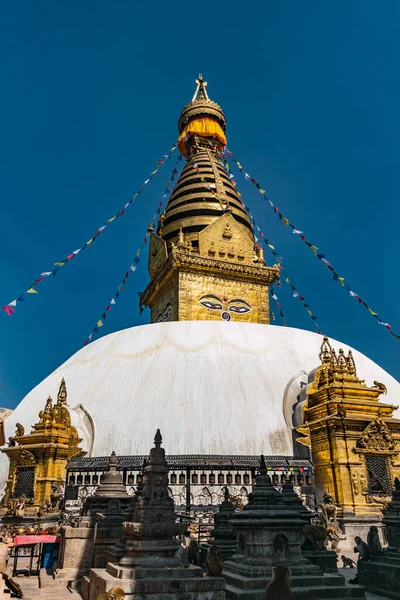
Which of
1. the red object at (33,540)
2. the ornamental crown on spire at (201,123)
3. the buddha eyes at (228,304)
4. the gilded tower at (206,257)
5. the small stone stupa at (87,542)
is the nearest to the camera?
the small stone stupa at (87,542)

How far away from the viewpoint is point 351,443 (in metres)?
13.8

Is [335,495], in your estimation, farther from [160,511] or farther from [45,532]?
[160,511]

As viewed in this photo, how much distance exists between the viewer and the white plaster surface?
53.4 ft

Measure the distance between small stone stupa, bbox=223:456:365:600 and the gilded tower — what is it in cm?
2138

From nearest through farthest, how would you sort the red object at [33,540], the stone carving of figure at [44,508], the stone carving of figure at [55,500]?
the red object at [33,540] < the stone carving of figure at [44,508] < the stone carving of figure at [55,500]

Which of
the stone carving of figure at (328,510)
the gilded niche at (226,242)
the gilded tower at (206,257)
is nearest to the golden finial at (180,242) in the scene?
the gilded tower at (206,257)

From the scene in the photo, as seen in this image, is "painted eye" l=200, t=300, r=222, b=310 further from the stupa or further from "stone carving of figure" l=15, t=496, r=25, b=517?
"stone carving of figure" l=15, t=496, r=25, b=517

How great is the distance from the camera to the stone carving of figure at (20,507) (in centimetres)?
1365

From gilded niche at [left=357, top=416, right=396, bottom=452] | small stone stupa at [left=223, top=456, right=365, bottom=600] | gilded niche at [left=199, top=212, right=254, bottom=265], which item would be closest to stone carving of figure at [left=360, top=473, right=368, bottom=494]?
gilded niche at [left=357, top=416, right=396, bottom=452]

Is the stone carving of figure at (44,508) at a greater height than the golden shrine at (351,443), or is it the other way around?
the golden shrine at (351,443)

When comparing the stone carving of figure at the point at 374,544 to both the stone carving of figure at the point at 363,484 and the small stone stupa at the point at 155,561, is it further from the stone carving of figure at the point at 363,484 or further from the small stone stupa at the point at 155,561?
the stone carving of figure at the point at 363,484

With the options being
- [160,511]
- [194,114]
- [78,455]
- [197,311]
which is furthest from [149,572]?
[194,114]

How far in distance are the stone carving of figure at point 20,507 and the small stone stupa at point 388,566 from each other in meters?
9.62

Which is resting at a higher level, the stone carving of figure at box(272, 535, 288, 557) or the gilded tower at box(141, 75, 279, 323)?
the gilded tower at box(141, 75, 279, 323)
